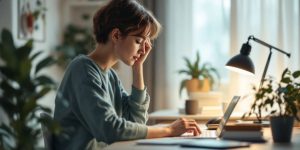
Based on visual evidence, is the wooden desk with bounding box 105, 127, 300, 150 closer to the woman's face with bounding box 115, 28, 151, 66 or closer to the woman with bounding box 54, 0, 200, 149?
the woman with bounding box 54, 0, 200, 149

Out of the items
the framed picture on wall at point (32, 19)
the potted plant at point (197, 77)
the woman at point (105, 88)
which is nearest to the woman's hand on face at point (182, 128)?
the woman at point (105, 88)

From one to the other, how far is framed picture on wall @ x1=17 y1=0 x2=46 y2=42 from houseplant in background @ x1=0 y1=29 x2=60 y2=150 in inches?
126

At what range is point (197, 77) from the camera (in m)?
3.99

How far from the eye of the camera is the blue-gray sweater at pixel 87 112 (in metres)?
1.98

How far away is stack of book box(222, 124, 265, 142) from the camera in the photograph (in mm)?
2016

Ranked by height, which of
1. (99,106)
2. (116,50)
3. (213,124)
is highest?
(116,50)

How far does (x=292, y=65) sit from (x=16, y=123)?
3.16 meters

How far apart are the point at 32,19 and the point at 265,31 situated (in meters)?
1.77

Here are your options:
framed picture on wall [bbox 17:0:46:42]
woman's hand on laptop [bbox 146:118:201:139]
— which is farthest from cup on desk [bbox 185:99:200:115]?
framed picture on wall [bbox 17:0:46:42]

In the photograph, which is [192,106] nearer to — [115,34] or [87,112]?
[115,34]

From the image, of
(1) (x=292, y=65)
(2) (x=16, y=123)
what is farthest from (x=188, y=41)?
(2) (x=16, y=123)

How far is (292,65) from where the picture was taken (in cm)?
402

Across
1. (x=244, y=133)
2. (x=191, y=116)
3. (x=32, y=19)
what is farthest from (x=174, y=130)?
(x=32, y=19)

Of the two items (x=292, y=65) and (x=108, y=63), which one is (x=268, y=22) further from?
(x=108, y=63)
